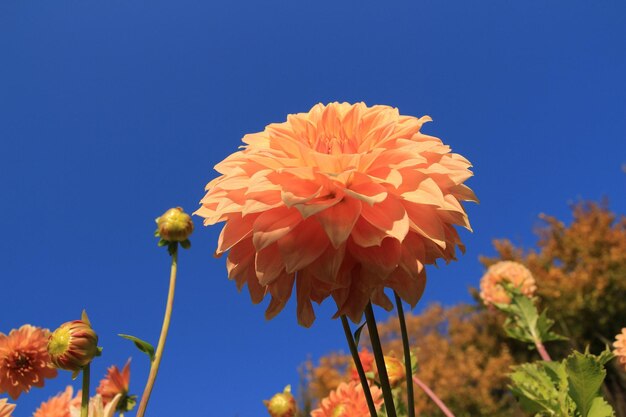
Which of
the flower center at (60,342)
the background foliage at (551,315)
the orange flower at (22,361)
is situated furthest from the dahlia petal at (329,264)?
the background foliage at (551,315)

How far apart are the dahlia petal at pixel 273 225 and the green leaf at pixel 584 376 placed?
884 millimetres

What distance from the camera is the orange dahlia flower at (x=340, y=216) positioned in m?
0.87

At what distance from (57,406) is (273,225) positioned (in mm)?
1400

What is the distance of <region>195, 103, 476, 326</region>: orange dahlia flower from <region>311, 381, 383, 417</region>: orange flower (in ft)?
2.19

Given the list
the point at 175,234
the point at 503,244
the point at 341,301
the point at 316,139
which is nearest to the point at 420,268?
the point at 341,301

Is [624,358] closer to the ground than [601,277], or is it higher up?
closer to the ground

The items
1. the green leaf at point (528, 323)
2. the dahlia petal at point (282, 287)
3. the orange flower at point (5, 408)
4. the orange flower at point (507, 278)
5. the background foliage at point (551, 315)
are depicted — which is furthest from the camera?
the background foliage at point (551, 315)

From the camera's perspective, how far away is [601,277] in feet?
29.2

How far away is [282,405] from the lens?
209 cm

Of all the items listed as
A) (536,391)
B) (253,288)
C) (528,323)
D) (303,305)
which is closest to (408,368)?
(303,305)

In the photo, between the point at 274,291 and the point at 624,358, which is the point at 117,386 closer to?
the point at 274,291

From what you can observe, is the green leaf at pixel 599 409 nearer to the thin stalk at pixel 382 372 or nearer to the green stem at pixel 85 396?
the thin stalk at pixel 382 372

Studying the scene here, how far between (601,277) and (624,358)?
8.29 m

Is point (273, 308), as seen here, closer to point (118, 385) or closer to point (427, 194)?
point (427, 194)
